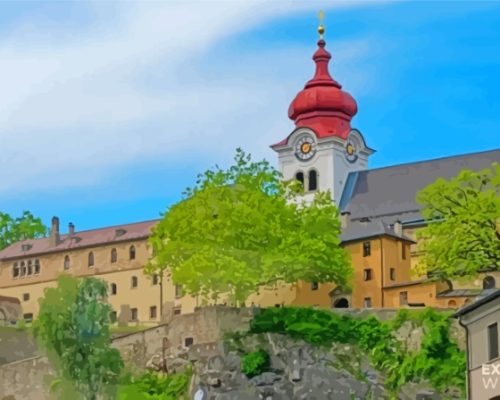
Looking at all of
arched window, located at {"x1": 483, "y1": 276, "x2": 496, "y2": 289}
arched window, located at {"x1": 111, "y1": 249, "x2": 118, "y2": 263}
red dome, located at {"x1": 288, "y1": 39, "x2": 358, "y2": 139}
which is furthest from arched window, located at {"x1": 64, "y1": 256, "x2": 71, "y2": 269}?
arched window, located at {"x1": 483, "y1": 276, "x2": 496, "y2": 289}

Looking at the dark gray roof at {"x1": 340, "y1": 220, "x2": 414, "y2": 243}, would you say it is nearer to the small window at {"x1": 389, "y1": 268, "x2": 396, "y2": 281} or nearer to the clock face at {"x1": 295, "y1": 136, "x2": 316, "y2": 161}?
the small window at {"x1": 389, "y1": 268, "x2": 396, "y2": 281}

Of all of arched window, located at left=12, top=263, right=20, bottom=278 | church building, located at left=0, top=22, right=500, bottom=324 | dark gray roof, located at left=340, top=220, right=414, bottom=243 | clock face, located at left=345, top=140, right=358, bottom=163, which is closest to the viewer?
dark gray roof, located at left=340, top=220, right=414, bottom=243

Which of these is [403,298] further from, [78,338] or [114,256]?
[114,256]

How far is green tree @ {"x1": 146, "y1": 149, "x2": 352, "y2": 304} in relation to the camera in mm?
84375

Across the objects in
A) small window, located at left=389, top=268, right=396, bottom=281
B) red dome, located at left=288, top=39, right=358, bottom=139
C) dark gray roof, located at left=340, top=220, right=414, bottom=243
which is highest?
red dome, located at left=288, top=39, right=358, bottom=139

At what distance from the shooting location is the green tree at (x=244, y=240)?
277 ft

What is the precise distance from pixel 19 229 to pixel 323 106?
39583mm

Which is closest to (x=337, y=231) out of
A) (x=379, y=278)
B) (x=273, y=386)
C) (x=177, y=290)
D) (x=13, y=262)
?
(x=379, y=278)

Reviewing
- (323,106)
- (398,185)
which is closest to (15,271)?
(323,106)

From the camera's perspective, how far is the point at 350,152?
408 feet

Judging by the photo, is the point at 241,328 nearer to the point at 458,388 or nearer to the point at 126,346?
the point at 126,346

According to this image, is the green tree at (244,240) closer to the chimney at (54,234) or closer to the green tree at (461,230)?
the green tree at (461,230)

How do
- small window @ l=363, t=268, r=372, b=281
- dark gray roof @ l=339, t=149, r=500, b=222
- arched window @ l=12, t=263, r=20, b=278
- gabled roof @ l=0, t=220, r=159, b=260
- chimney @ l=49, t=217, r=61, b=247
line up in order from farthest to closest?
arched window @ l=12, t=263, r=20, b=278, chimney @ l=49, t=217, r=61, b=247, gabled roof @ l=0, t=220, r=159, b=260, dark gray roof @ l=339, t=149, r=500, b=222, small window @ l=363, t=268, r=372, b=281

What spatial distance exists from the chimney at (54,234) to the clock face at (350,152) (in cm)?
2909
